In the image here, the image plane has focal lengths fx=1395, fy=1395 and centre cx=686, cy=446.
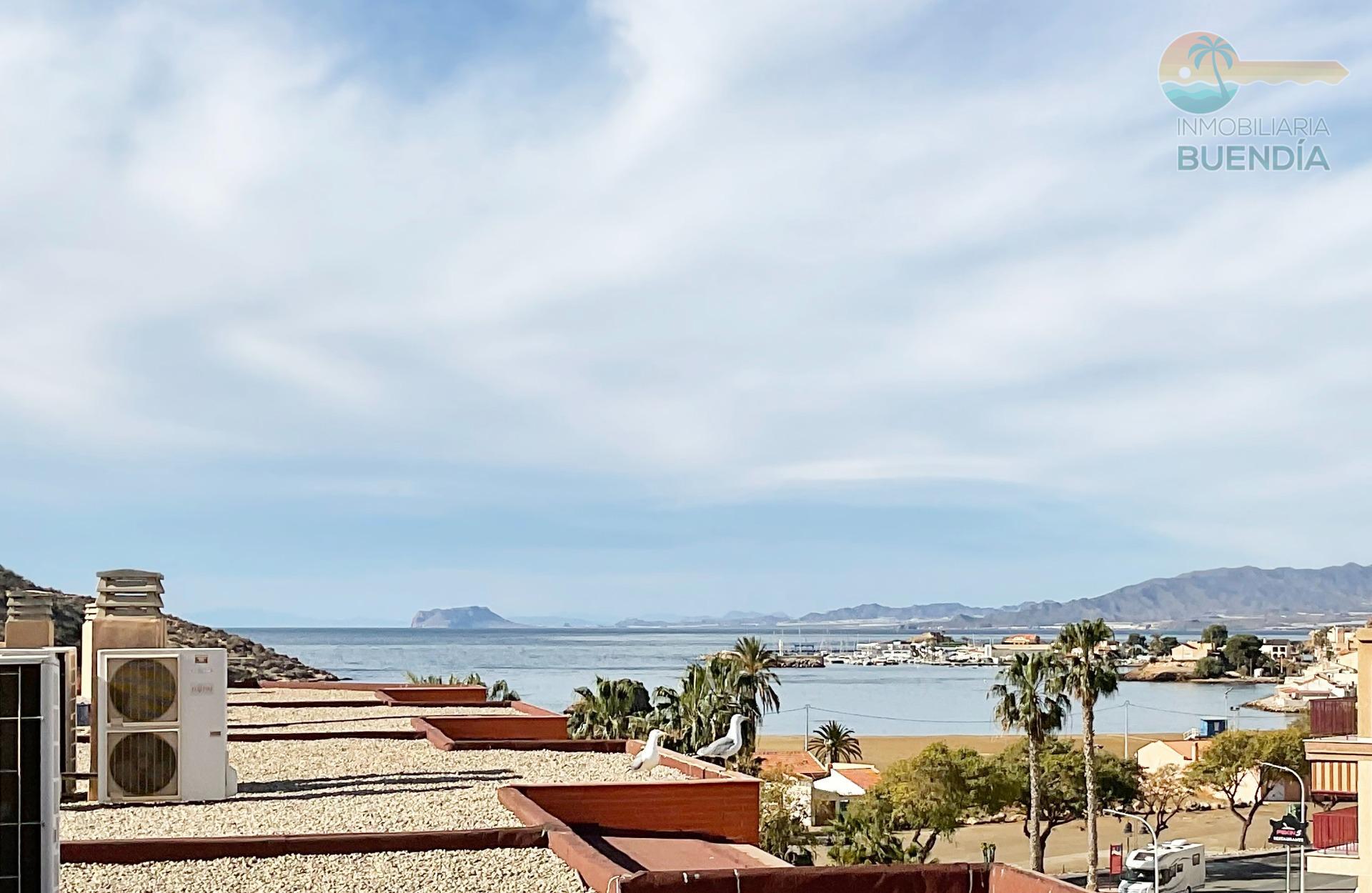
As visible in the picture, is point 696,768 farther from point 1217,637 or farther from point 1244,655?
point 1217,637

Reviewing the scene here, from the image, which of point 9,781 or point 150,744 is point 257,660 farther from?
point 9,781

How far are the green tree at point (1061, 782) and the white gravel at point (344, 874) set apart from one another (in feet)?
128

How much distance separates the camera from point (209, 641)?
180ft

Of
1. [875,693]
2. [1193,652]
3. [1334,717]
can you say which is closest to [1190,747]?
[1334,717]

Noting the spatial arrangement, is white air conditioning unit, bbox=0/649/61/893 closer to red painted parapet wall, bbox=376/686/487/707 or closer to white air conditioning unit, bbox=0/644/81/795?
white air conditioning unit, bbox=0/644/81/795

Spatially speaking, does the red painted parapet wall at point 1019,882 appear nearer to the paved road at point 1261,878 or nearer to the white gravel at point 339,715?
the white gravel at point 339,715

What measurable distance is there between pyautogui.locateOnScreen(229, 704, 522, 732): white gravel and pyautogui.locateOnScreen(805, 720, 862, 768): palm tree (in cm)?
3626

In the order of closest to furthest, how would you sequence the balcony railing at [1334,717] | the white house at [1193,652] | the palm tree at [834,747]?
the balcony railing at [1334,717] < the palm tree at [834,747] < the white house at [1193,652]

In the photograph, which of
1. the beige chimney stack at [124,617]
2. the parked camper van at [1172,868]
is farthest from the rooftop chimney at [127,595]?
the parked camper van at [1172,868]

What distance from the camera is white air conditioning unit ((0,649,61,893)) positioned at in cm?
729

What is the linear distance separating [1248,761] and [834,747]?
16.8 meters

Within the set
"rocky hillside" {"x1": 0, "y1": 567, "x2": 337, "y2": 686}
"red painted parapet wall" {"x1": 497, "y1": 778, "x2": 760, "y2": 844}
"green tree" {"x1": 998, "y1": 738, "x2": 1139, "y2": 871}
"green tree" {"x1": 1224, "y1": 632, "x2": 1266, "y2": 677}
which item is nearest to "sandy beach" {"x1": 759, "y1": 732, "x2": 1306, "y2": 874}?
"green tree" {"x1": 998, "y1": 738, "x2": 1139, "y2": 871}

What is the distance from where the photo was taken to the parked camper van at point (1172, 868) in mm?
37281

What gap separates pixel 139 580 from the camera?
12.9 metres
